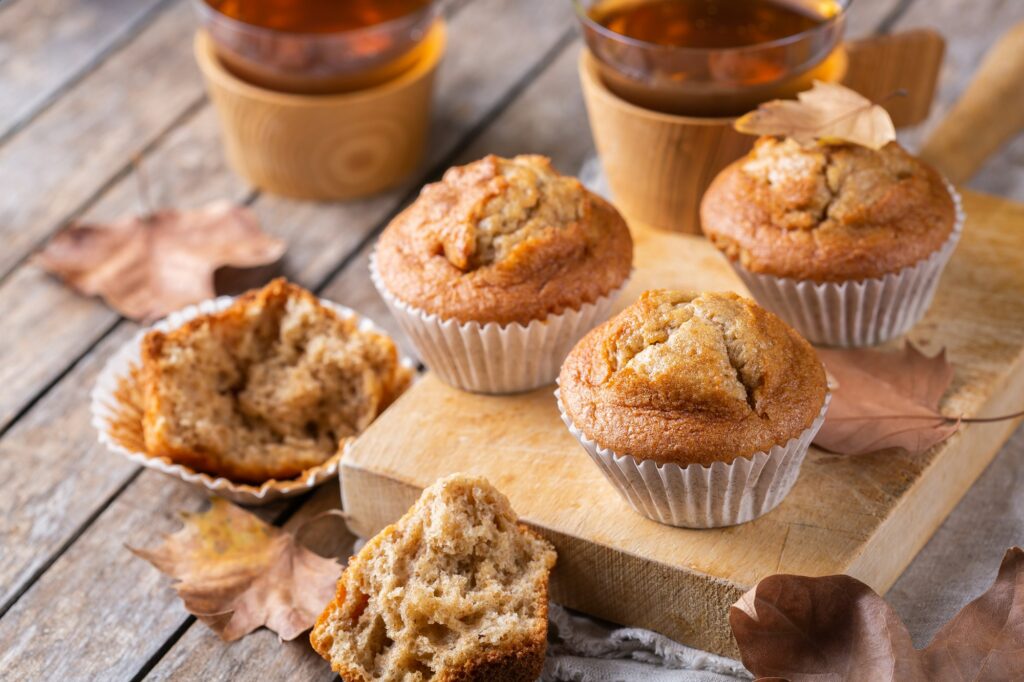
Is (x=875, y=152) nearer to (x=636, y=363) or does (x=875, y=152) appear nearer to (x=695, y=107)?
(x=695, y=107)

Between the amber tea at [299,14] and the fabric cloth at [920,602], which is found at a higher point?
the amber tea at [299,14]

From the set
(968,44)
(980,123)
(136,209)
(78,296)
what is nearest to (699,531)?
(980,123)

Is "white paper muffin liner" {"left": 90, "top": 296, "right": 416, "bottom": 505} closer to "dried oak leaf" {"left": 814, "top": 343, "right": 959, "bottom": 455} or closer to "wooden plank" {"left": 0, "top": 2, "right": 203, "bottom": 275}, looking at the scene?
"wooden plank" {"left": 0, "top": 2, "right": 203, "bottom": 275}

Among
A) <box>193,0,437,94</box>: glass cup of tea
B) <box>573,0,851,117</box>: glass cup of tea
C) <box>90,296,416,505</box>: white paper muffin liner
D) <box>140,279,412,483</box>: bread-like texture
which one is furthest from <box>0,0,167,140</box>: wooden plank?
<box>573,0,851,117</box>: glass cup of tea

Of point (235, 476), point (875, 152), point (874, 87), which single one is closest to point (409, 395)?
point (235, 476)

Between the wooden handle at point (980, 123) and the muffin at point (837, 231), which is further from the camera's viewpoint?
the wooden handle at point (980, 123)

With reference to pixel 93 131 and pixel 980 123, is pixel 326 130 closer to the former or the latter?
pixel 93 131

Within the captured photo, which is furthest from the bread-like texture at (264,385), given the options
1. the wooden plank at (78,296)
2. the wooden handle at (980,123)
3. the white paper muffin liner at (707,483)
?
Answer: the wooden handle at (980,123)

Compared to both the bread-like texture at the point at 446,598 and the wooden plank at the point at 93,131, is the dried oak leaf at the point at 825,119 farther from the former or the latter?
the wooden plank at the point at 93,131
